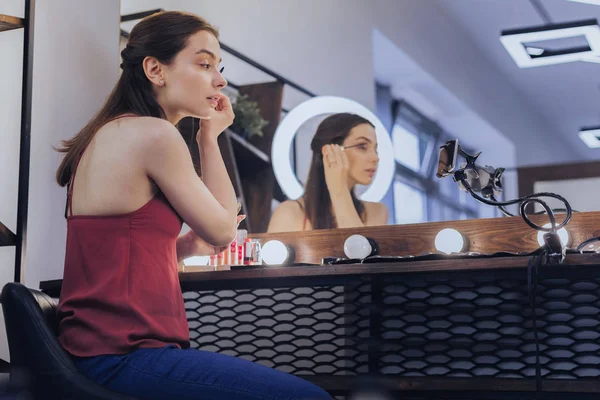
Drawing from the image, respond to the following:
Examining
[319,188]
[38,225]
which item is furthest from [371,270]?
[319,188]

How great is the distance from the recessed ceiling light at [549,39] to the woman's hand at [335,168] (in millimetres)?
894

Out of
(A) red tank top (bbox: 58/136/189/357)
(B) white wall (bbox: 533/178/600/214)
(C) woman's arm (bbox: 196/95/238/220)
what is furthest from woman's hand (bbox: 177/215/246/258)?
(B) white wall (bbox: 533/178/600/214)

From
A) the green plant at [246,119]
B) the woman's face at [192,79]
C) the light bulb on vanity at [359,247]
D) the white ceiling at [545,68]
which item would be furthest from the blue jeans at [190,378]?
the white ceiling at [545,68]

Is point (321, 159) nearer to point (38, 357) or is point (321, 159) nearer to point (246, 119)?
point (246, 119)

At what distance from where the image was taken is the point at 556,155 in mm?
2799

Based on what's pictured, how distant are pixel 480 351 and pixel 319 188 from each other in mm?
1163

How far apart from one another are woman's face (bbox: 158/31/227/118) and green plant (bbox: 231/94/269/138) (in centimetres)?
164

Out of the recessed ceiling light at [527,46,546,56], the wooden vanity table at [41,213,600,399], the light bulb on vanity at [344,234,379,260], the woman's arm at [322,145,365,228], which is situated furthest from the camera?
the recessed ceiling light at [527,46,546,56]

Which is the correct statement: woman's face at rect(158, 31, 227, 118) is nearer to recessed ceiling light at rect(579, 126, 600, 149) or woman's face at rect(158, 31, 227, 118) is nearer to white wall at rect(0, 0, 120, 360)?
white wall at rect(0, 0, 120, 360)

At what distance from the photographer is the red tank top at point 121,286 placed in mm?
1056

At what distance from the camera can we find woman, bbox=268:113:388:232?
2650mm

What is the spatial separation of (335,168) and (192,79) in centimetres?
157

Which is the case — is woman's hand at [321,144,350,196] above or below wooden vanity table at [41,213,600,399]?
above

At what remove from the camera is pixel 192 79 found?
51.3 inches
